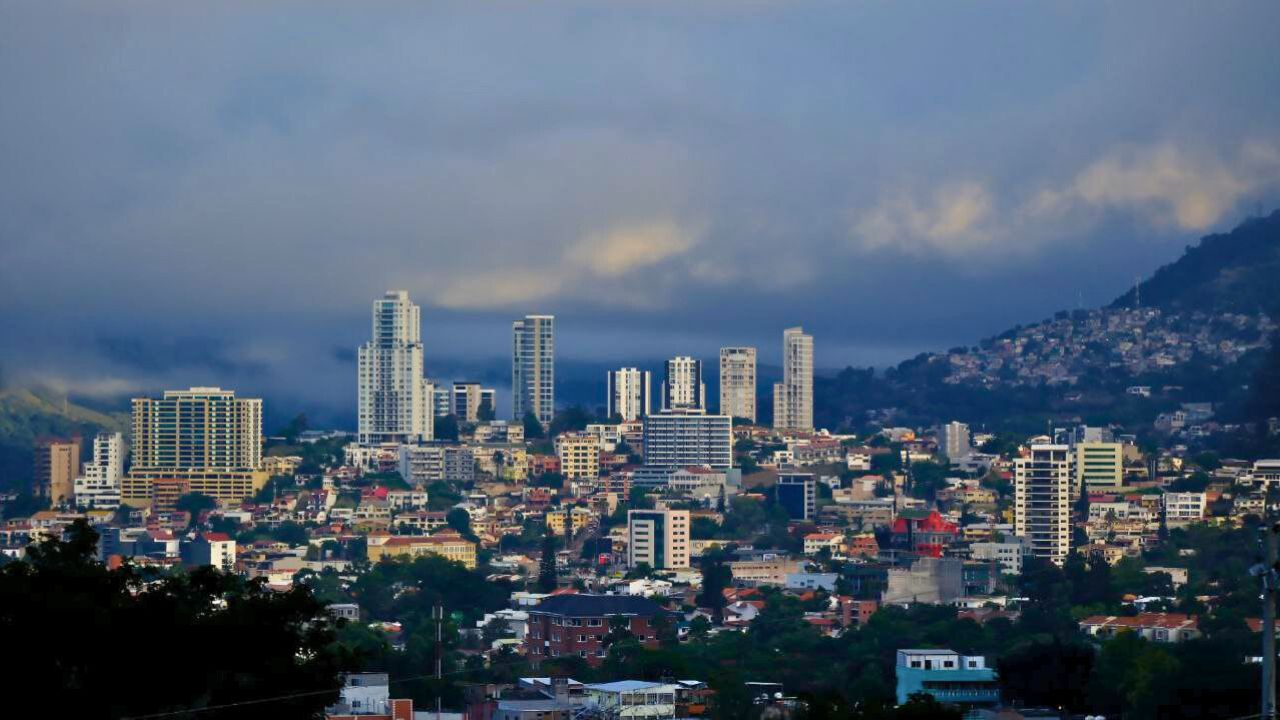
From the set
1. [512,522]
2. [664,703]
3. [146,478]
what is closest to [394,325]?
[146,478]

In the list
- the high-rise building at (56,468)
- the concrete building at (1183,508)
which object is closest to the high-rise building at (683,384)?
the high-rise building at (56,468)

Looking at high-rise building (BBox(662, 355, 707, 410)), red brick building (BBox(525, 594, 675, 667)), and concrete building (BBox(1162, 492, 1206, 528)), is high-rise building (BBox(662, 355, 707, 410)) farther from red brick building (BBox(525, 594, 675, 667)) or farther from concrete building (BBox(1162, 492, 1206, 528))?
red brick building (BBox(525, 594, 675, 667))

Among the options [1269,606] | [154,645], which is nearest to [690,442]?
[154,645]

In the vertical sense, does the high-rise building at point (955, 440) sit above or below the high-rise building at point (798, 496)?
above

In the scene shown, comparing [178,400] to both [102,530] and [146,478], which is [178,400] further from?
[102,530]

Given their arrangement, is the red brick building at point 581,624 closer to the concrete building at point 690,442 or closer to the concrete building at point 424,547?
the concrete building at point 424,547

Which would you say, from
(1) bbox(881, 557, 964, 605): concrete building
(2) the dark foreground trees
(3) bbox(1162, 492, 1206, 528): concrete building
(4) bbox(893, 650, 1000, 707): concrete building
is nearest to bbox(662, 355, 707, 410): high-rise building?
(3) bbox(1162, 492, 1206, 528): concrete building
